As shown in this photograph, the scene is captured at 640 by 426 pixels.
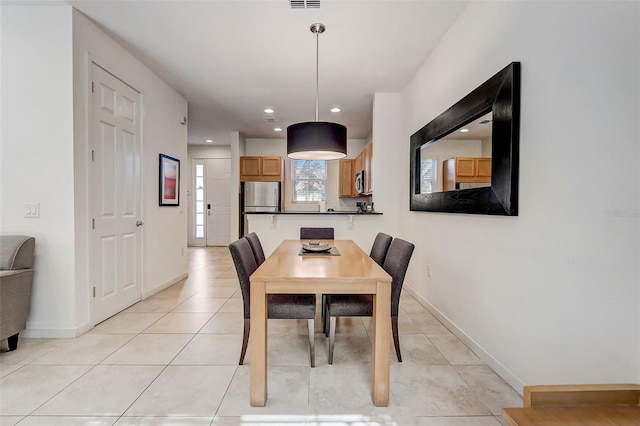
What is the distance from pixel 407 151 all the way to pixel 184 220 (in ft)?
10.9

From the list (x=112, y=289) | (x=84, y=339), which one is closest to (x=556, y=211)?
(x=84, y=339)

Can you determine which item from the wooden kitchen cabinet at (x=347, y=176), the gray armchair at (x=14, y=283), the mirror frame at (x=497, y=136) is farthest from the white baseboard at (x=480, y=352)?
the wooden kitchen cabinet at (x=347, y=176)

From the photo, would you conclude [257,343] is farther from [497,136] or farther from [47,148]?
[47,148]

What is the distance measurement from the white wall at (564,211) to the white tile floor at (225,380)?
1.14 feet

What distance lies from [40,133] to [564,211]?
11.7ft

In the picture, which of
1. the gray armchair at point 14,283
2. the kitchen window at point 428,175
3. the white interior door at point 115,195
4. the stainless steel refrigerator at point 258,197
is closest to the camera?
the gray armchair at point 14,283

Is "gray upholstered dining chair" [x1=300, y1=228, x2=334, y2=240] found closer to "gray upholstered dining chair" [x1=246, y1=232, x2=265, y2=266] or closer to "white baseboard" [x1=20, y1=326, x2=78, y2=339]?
"gray upholstered dining chair" [x1=246, y1=232, x2=265, y2=266]

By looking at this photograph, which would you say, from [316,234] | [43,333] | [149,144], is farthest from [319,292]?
[149,144]

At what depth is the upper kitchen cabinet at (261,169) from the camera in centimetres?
630

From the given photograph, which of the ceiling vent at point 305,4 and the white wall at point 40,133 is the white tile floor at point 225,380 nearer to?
the white wall at point 40,133

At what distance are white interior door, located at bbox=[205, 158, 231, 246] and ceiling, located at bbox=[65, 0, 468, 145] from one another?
10.9 ft

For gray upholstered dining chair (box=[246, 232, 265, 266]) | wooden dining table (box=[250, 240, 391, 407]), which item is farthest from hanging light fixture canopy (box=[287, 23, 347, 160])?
wooden dining table (box=[250, 240, 391, 407])

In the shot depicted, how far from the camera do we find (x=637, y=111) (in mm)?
1120

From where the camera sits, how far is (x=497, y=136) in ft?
6.30
